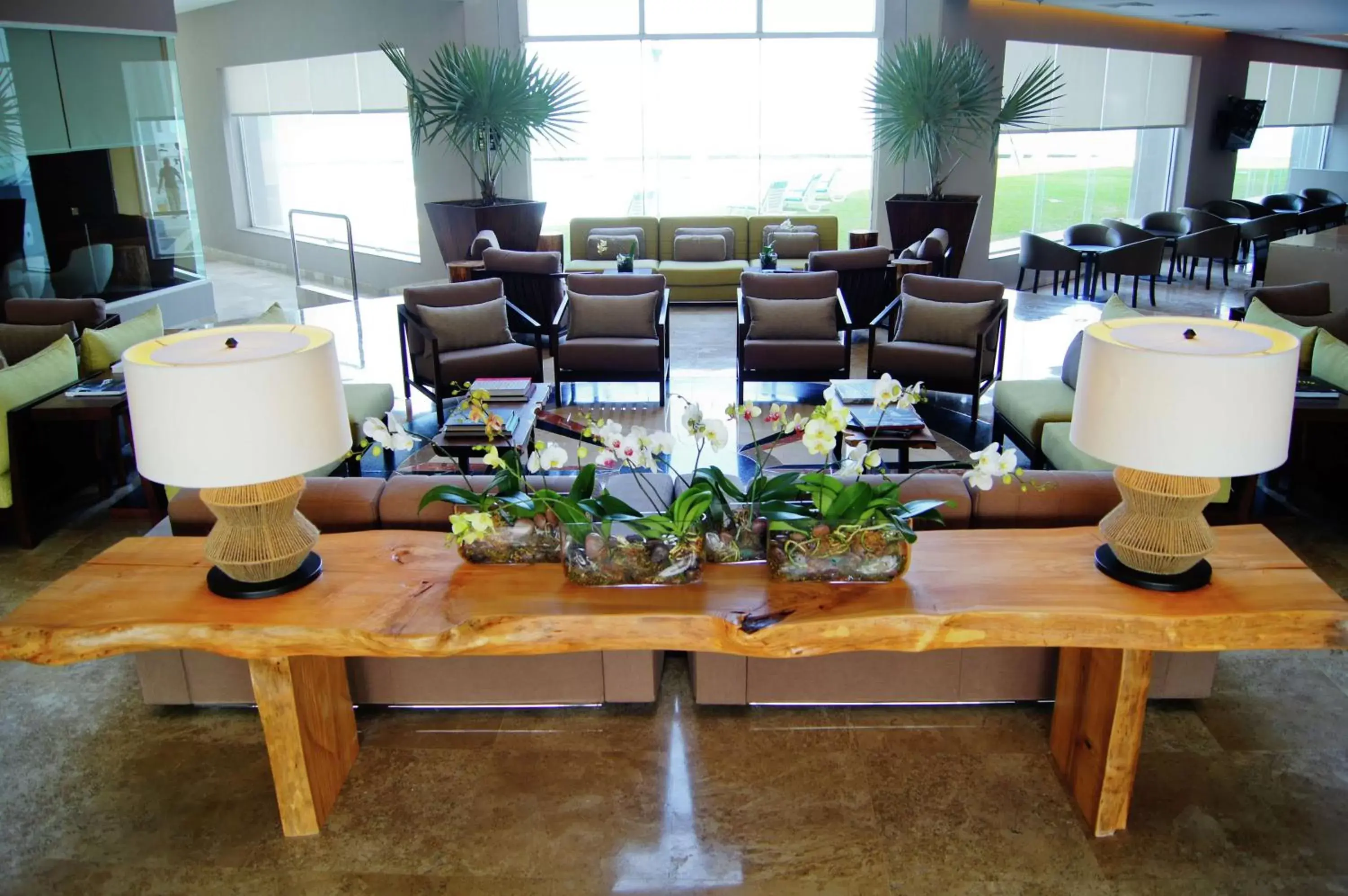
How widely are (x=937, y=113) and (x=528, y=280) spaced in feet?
15.3

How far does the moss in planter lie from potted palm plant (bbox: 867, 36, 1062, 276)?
790 cm

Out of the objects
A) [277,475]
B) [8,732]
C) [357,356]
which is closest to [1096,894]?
[277,475]

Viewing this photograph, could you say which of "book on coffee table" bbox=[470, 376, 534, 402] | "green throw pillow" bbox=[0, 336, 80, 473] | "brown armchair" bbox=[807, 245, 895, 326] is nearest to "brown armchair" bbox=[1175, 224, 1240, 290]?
"brown armchair" bbox=[807, 245, 895, 326]

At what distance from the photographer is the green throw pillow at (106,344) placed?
18.5 feet

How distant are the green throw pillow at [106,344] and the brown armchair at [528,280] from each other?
2.67 metres

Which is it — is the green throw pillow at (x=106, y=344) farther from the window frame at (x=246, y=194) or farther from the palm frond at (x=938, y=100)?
the window frame at (x=246, y=194)

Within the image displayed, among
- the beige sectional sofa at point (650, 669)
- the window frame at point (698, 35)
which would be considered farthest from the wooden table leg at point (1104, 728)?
the window frame at point (698, 35)

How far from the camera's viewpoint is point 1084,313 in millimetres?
10289

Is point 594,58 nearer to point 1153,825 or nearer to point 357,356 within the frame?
point 357,356

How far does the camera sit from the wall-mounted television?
14.0 meters

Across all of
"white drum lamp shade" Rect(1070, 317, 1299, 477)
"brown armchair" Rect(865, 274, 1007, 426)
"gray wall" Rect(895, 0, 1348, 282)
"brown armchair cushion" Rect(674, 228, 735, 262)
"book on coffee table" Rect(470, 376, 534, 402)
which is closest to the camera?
"white drum lamp shade" Rect(1070, 317, 1299, 477)

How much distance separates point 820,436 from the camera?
2639 millimetres

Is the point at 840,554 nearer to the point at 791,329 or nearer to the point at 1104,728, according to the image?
the point at 1104,728

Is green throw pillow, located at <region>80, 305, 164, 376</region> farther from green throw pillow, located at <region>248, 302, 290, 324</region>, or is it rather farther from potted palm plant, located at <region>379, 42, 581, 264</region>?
potted palm plant, located at <region>379, 42, 581, 264</region>
